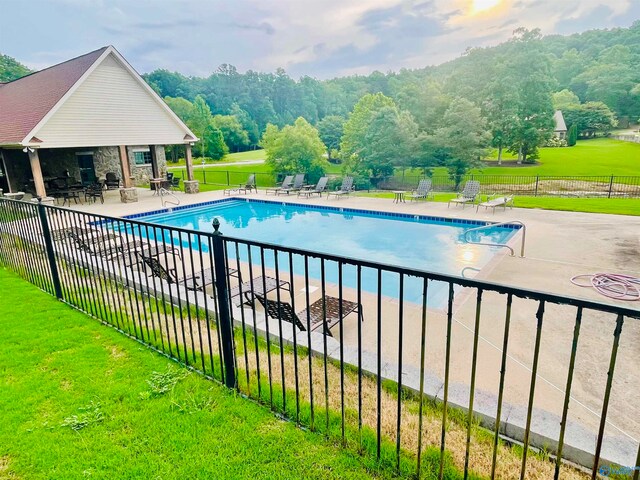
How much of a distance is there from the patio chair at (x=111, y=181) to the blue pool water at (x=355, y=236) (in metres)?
6.51

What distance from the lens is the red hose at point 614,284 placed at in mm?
5121

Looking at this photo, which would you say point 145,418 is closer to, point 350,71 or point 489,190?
point 489,190

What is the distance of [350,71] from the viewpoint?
6341 cm

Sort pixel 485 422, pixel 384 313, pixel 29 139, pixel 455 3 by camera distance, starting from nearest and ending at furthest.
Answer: pixel 485 422, pixel 384 313, pixel 29 139, pixel 455 3

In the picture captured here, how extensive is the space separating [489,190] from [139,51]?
60.4 m

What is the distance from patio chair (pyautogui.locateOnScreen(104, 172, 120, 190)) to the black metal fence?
14.2 meters

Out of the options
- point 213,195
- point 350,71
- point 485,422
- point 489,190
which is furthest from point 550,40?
point 485,422

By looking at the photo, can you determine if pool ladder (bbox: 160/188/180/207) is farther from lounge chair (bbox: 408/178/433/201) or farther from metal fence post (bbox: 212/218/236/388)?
metal fence post (bbox: 212/218/236/388)

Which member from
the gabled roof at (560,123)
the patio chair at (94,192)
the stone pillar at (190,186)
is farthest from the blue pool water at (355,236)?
the gabled roof at (560,123)

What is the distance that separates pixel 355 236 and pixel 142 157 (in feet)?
55.7

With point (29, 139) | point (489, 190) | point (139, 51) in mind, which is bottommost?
point (489, 190)

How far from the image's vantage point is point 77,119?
14.2m

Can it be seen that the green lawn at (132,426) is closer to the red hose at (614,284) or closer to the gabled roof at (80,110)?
the red hose at (614,284)

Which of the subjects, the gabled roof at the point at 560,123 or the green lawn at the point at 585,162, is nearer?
the green lawn at the point at 585,162
